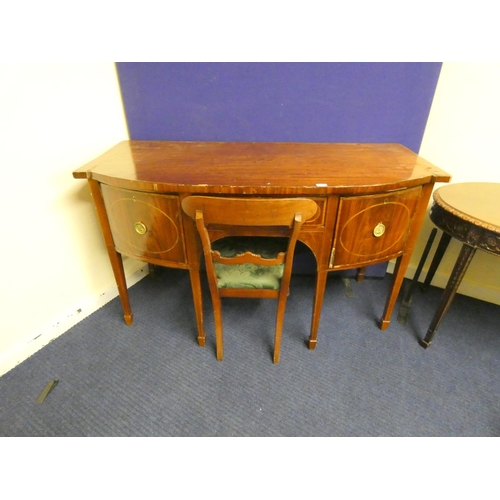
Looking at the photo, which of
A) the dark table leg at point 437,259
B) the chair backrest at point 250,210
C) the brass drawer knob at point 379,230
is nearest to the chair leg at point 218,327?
the chair backrest at point 250,210

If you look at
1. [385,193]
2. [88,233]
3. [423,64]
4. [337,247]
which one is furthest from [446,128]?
[88,233]

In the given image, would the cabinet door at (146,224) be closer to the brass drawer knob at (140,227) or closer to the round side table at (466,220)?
the brass drawer knob at (140,227)

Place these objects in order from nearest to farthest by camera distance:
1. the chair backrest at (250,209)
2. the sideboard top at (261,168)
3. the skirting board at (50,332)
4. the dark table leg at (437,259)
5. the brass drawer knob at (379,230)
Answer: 1. the chair backrest at (250,209)
2. the sideboard top at (261,168)
3. the brass drawer knob at (379,230)
4. the skirting board at (50,332)
5. the dark table leg at (437,259)

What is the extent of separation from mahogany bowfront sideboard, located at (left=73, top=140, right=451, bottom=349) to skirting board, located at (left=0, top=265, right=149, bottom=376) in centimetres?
43

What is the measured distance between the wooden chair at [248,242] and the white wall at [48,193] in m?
0.72

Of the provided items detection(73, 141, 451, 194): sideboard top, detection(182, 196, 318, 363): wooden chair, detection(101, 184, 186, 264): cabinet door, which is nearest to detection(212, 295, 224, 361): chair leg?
detection(182, 196, 318, 363): wooden chair

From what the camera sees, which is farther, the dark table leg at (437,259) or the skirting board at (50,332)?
the dark table leg at (437,259)

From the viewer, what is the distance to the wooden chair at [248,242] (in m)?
0.91

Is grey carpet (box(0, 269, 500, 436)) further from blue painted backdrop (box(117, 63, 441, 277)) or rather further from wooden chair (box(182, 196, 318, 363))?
blue painted backdrop (box(117, 63, 441, 277))

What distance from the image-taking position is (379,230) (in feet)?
3.68

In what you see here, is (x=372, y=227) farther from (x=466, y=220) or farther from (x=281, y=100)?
(x=281, y=100)

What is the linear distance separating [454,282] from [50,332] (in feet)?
5.93

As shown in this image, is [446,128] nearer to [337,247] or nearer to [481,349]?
[337,247]

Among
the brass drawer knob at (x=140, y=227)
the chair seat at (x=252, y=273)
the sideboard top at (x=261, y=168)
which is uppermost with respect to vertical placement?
the sideboard top at (x=261, y=168)
